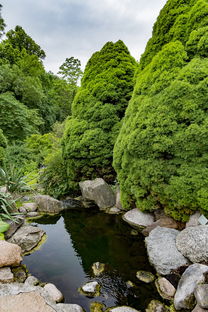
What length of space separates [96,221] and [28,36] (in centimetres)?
2472

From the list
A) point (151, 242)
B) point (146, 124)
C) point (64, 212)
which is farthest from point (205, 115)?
point (64, 212)

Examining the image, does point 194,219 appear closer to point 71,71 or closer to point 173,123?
point 173,123

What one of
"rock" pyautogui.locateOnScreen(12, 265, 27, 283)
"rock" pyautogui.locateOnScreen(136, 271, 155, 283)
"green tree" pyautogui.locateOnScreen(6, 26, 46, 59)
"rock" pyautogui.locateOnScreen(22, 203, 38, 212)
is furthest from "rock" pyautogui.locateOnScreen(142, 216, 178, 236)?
"green tree" pyautogui.locateOnScreen(6, 26, 46, 59)

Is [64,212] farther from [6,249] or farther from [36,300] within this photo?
[36,300]

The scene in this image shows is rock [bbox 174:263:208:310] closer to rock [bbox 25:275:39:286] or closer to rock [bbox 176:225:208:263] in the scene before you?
rock [bbox 176:225:208:263]

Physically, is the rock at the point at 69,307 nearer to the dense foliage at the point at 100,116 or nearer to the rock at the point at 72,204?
the rock at the point at 72,204

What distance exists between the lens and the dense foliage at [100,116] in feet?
19.4

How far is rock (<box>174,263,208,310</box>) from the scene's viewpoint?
2123 mm

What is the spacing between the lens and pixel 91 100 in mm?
6336

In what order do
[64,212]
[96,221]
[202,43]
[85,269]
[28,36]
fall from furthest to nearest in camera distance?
[28,36]
[64,212]
[96,221]
[202,43]
[85,269]

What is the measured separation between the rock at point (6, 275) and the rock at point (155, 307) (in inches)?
74.3

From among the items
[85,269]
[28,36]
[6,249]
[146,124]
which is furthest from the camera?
[28,36]

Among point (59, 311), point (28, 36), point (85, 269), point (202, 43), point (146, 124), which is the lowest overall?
point (85, 269)

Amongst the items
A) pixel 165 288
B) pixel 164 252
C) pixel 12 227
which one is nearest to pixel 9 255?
pixel 12 227
